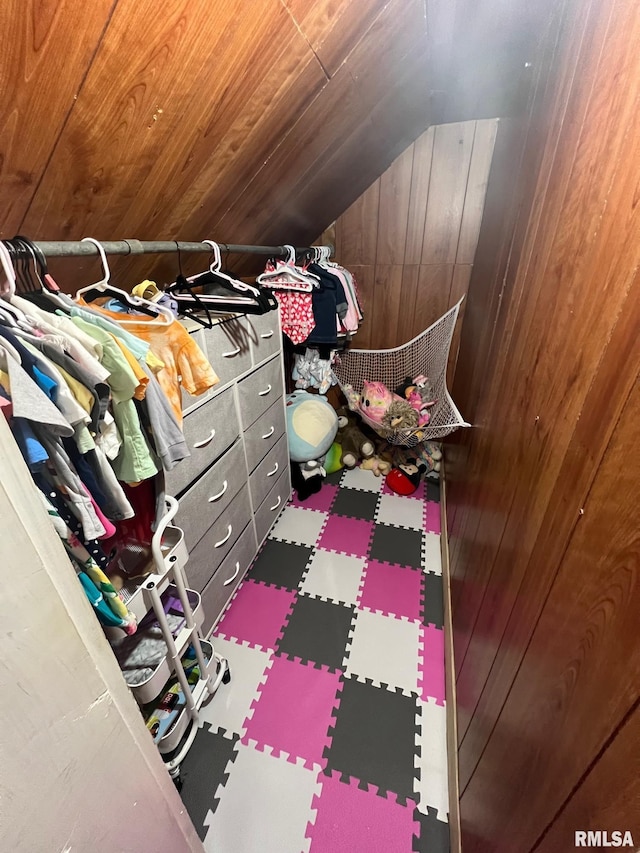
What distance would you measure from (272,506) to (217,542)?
0.62 m

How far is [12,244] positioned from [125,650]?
3.74ft

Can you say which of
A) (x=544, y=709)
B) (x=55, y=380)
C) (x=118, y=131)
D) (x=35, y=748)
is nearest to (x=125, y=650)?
(x=35, y=748)

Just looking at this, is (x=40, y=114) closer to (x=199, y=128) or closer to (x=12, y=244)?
(x=12, y=244)

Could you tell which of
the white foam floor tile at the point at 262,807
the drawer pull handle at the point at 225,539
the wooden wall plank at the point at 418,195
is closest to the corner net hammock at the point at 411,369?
the wooden wall plank at the point at 418,195

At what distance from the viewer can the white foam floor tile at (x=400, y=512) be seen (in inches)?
90.7

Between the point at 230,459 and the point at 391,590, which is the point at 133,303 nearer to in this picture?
the point at 230,459

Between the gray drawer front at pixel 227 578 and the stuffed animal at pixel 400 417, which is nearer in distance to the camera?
the gray drawer front at pixel 227 578

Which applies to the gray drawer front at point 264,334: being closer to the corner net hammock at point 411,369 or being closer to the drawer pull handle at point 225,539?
the drawer pull handle at point 225,539

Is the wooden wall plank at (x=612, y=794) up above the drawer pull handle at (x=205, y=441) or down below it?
above

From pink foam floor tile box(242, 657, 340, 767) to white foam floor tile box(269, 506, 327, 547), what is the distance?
70cm

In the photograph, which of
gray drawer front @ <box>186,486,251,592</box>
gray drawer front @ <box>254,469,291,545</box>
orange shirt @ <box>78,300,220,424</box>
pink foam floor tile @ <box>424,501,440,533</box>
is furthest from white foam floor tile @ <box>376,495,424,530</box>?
orange shirt @ <box>78,300,220,424</box>

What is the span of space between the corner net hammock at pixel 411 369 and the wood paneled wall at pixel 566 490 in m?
1.11

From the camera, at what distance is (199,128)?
954 millimetres

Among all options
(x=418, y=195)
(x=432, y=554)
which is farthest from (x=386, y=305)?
(x=432, y=554)
